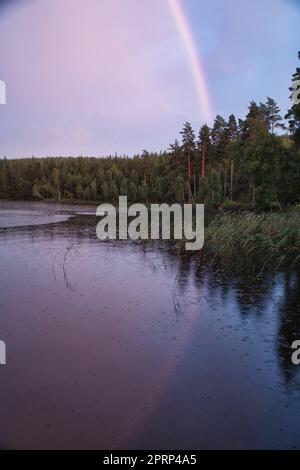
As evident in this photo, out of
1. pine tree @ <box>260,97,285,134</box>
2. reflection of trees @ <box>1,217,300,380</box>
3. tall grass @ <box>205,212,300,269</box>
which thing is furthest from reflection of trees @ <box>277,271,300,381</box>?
pine tree @ <box>260,97,285,134</box>

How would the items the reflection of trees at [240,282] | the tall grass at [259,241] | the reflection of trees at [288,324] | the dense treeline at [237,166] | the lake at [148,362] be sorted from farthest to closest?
the dense treeline at [237,166], the tall grass at [259,241], the reflection of trees at [240,282], the reflection of trees at [288,324], the lake at [148,362]

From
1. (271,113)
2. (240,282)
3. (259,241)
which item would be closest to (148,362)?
(240,282)

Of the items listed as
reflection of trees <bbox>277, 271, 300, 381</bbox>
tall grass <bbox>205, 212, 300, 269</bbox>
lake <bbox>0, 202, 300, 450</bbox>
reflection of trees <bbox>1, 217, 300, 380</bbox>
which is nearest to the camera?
lake <bbox>0, 202, 300, 450</bbox>

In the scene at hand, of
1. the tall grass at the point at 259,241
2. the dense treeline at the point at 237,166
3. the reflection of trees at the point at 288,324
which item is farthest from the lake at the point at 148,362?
the dense treeline at the point at 237,166

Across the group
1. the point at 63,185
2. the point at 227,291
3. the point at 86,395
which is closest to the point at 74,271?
the point at 227,291

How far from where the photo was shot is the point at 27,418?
456 centimetres

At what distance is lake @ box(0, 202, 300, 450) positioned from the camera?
438cm

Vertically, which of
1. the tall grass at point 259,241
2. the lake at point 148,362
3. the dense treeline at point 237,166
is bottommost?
the lake at point 148,362

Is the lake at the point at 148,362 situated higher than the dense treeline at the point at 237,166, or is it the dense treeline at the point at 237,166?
the dense treeline at the point at 237,166

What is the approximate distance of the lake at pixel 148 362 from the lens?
4383mm

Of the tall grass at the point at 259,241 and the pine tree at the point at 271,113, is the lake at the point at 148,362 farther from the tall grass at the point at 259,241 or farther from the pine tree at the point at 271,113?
the pine tree at the point at 271,113

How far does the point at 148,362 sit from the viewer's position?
6105 mm

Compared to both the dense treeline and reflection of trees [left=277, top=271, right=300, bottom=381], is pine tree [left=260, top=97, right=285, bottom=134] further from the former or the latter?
reflection of trees [left=277, top=271, right=300, bottom=381]
